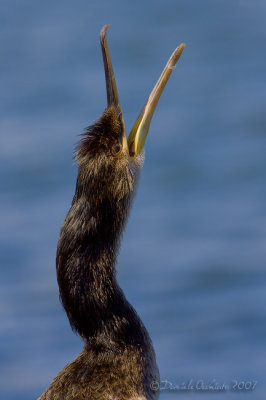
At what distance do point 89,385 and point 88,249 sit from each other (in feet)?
2.54

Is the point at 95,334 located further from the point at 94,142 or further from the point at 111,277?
the point at 94,142

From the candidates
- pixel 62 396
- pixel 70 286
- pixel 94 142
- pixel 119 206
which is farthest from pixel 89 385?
pixel 94 142

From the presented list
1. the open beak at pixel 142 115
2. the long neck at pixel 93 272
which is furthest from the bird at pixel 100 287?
the open beak at pixel 142 115

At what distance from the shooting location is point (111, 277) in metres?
5.48

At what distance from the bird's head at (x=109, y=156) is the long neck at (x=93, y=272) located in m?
0.09

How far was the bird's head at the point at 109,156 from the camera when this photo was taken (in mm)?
5367

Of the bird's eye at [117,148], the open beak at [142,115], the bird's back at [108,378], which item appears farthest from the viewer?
the open beak at [142,115]

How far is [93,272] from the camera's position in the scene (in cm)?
543

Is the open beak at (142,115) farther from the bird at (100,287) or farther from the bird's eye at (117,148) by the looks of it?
the bird at (100,287)

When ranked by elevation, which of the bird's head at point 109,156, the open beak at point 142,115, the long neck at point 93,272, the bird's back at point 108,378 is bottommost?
the bird's back at point 108,378

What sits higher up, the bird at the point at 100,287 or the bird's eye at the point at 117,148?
the bird's eye at the point at 117,148

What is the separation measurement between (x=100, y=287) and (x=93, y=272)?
97 millimetres

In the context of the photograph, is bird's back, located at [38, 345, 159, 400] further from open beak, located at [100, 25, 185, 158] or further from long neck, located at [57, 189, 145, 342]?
open beak, located at [100, 25, 185, 158]

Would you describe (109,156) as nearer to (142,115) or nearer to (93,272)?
(142,115)
